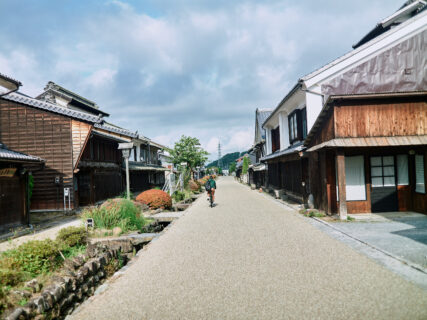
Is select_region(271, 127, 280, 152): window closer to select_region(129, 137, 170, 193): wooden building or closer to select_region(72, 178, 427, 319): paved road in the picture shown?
select_region(129, 137, 170, 193): wooden building

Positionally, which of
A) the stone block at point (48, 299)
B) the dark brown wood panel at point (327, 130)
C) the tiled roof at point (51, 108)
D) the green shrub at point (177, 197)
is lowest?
the green shrub at point (177, 197)

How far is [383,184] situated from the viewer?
12117 millimetres

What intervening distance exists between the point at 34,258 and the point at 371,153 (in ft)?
39.7

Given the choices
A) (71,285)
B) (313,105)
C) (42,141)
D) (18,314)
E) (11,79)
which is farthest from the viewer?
(42,141)

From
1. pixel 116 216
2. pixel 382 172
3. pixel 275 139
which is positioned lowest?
pixel 116 216

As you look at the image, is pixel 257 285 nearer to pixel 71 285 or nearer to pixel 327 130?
pixel 71 285

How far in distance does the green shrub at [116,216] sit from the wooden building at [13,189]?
11.7 ft

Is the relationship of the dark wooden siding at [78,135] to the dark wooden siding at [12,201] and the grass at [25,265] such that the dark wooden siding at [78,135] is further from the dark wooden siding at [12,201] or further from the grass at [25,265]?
the grass at [25,265]

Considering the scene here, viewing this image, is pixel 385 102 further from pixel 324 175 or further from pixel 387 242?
pixel 387 242

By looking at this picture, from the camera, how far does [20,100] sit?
16562 mm

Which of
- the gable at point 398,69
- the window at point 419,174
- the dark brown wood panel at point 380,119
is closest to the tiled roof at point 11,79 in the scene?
the dark brown wood panel at point 380,119

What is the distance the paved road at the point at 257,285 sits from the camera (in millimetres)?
4223

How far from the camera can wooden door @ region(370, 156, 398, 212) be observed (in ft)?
39.6

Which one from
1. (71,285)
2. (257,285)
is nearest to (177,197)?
(71,285)
